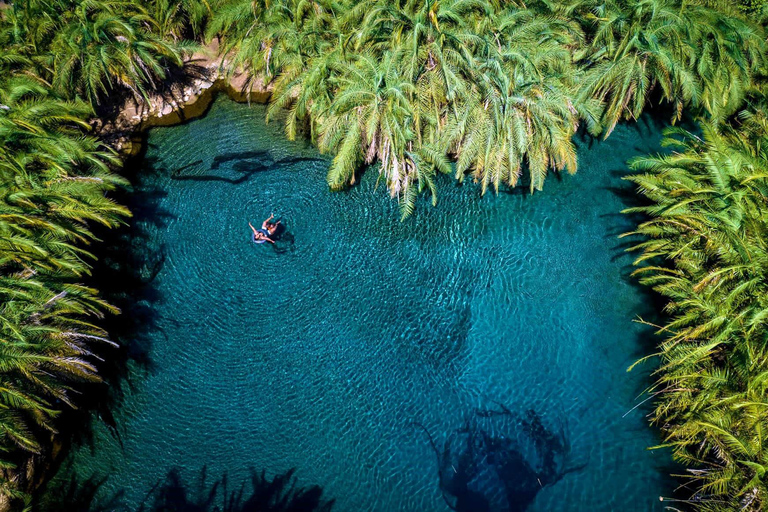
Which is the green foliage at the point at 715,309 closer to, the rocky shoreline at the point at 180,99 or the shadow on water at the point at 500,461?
the shadow on water at the point at 500,461

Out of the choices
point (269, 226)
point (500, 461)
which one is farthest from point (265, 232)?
point (500, 461)

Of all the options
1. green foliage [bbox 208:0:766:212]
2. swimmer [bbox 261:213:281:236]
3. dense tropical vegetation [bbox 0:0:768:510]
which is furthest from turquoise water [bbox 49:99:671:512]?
green foliage [bbox 208:0:766:212]

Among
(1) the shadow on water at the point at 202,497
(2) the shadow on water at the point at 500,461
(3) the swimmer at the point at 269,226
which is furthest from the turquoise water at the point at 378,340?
(3) the swimmer at the point at 269,226

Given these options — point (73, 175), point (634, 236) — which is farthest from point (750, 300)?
point (73, 175)

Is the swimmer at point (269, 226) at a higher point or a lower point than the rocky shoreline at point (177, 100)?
lower

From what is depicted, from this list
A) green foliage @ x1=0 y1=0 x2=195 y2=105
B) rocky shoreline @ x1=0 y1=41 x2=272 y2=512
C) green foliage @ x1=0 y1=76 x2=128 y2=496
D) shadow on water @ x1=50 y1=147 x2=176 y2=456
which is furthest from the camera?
rocky shoreline @ x1=0 y1=41 x2=272 y2=512

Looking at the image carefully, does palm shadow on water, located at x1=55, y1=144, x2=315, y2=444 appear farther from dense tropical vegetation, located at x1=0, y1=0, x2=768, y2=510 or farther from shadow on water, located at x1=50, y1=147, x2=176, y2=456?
dense tropical vegetation, located at x1=0, y1=0, x2=768, y2=510

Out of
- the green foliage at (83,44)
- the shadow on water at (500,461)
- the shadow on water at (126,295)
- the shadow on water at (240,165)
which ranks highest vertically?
the green foliage at (83,44)
